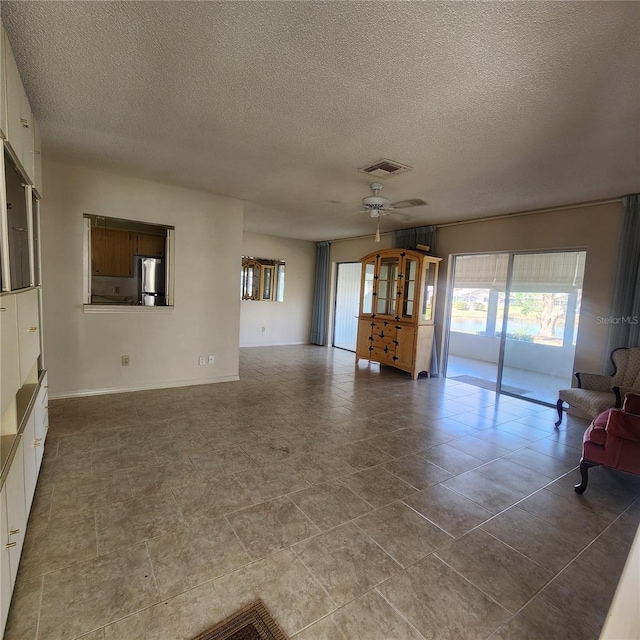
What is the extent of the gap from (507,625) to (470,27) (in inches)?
101

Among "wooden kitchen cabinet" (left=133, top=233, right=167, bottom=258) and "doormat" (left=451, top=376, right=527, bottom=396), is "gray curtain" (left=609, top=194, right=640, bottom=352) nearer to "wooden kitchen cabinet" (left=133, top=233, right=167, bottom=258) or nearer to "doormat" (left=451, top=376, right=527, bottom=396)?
"doormat" (left=451, top=376, right=527, bottom=396)

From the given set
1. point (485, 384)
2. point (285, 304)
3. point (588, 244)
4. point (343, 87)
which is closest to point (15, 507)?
point (343, 87)

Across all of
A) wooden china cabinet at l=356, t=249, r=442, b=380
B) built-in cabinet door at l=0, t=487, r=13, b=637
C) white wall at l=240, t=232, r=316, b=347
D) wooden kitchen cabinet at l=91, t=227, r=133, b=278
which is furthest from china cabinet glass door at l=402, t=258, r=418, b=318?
built-in cabinet door at l=0, t=487, r=13, b=637

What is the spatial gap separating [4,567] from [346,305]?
7137 millimetres

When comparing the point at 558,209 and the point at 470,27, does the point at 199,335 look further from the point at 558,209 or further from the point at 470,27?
the point at 558,209

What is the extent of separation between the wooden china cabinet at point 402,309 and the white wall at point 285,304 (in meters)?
2.28

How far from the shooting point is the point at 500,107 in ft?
6.98

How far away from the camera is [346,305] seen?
8086mm

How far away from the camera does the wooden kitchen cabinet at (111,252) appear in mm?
4824

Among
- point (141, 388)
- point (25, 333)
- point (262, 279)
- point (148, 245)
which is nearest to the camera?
point (25, 333)

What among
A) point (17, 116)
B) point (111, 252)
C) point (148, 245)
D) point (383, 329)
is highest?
point (17, 116)

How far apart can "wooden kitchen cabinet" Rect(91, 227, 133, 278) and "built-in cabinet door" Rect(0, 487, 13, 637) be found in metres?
4.20

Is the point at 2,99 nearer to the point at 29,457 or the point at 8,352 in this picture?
the point at 8,352

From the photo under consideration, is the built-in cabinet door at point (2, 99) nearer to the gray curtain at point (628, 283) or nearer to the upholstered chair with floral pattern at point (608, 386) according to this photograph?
the upholstered chair with floral pattern at point (608, 386)
